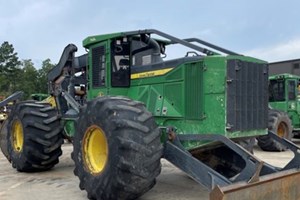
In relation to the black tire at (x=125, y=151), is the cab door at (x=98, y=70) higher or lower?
higher

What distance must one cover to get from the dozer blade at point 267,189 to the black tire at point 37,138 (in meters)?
4.79

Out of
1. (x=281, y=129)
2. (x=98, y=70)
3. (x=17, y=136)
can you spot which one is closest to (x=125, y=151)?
(x=98, y=70)

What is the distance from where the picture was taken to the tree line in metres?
51.5

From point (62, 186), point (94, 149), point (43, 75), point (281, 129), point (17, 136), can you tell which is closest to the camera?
point (94, 149)

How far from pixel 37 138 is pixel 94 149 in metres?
2.60

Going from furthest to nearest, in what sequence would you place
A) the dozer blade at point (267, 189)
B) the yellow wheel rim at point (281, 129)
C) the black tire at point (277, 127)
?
the yellow wheel rim at point (281, 129) → the black tire at point (277, 127) → the dozer blade at point (267, 189)

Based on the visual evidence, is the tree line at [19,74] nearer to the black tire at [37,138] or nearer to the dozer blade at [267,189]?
the black tire at [37,138]

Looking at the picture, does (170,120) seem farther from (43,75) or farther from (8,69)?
(8,69)

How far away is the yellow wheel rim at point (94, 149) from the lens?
20.2ft

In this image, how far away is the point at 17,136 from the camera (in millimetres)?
9266

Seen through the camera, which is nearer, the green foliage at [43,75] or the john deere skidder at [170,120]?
the john deere skidder at [170,120]

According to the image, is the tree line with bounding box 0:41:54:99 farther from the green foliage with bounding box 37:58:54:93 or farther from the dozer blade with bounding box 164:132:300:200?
the dozer blade with bounding box 164:132:300:200

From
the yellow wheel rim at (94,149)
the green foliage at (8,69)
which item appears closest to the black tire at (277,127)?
the yellow wheel rim at (94,149)

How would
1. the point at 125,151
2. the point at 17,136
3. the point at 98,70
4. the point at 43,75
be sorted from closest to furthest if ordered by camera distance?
the point at 125,151, the point at 98,70, the point at 17,136, the point at 43,75
